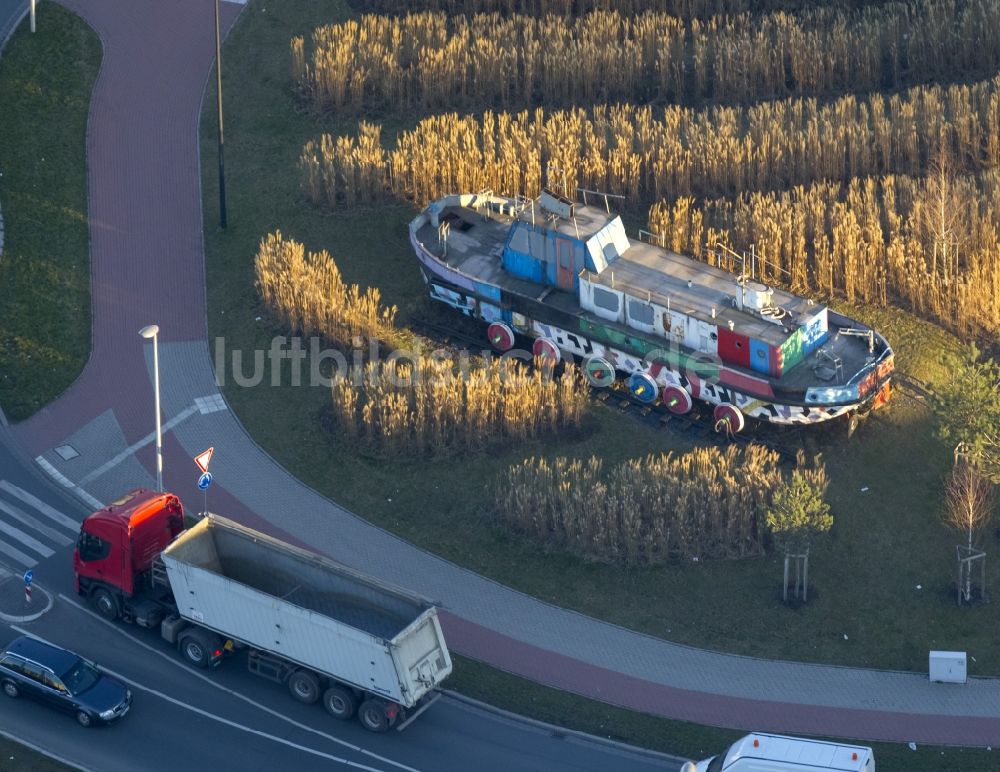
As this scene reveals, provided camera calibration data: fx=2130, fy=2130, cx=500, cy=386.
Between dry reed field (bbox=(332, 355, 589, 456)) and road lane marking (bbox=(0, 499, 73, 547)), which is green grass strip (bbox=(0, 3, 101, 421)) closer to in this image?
road lane marking (bbox=(0, 499, 73, 547))

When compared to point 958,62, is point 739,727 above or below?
below

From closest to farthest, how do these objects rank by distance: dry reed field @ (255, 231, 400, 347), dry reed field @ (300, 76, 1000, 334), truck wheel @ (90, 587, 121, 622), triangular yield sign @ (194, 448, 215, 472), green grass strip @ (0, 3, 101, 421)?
truck wheel @ (90, 587, 121, 622) → triangular yield sign @ (194, 448, 215, 472) → dry reed field @ (255, 231, 400, 347) → dry reed field @ (300, 76, 1000, 334) → green grass strip @ (0, 3, 101, 421)

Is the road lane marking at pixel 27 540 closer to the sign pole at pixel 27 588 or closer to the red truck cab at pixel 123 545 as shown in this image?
the sign pole at pixel 27 588

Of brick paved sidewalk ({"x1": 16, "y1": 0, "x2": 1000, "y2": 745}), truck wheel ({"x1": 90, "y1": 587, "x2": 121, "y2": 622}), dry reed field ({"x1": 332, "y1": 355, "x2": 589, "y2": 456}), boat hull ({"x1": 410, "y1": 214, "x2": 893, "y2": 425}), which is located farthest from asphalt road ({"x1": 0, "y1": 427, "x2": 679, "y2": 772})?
boat hull ({"x1": 410, "y1": 214, "x2": 893, "y2": 425})

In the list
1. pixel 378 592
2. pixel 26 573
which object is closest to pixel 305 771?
pixel 378 592

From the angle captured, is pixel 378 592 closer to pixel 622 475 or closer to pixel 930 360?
pixel 622 475

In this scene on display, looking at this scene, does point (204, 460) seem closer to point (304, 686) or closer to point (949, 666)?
point (304, 686)

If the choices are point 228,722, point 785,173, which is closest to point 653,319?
point 785,173

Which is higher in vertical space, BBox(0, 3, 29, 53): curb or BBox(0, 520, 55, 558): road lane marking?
BBox(0, 3, 29, 53): curb
